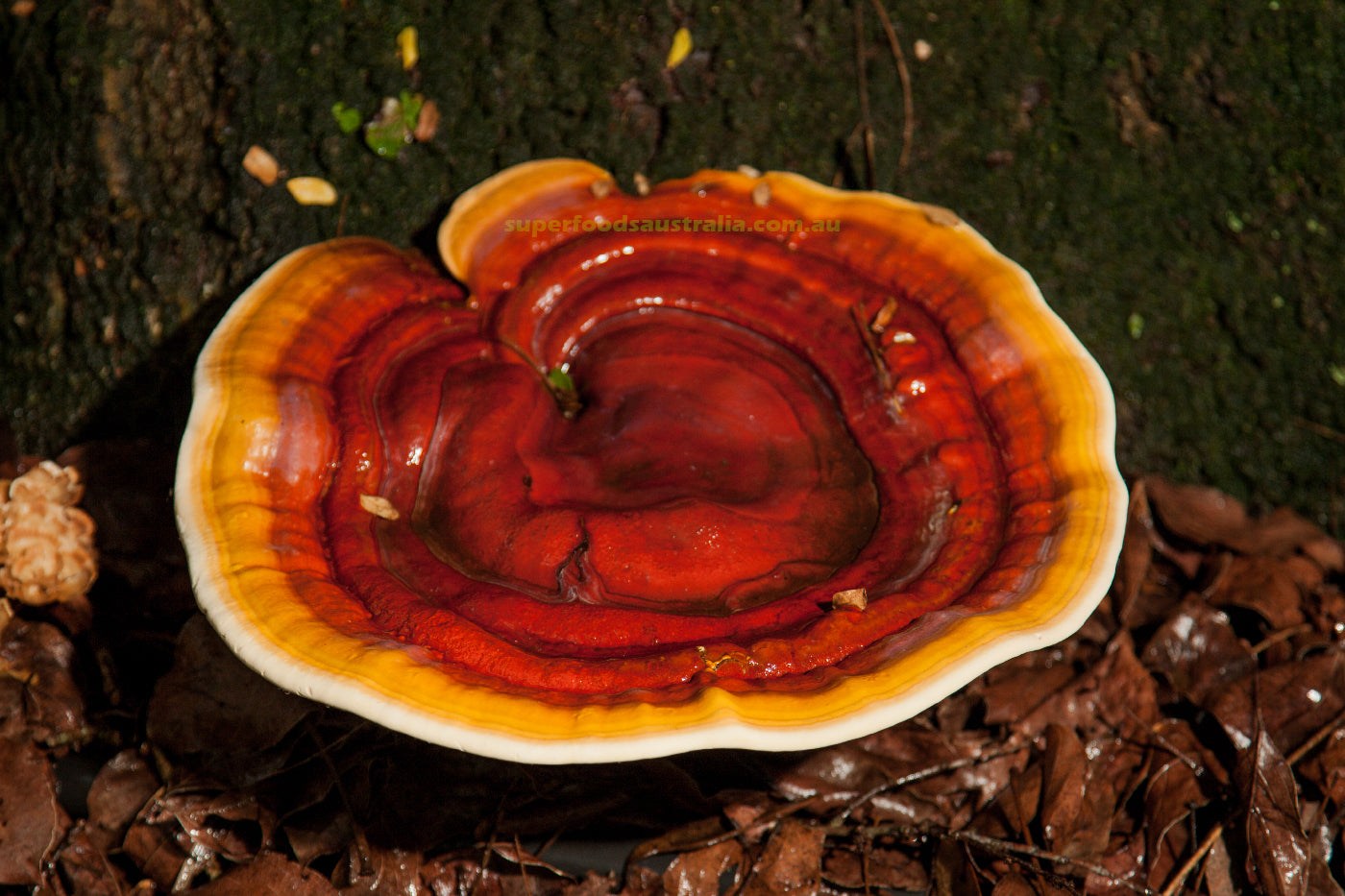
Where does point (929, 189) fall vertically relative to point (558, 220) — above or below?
below

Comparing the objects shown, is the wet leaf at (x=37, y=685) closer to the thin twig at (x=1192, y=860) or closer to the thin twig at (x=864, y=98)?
the thin twig at (x=864, y=98)

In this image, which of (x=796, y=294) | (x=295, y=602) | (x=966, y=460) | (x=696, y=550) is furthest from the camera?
(x=796, y=294)

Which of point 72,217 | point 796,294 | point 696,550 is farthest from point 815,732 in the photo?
point 72,217

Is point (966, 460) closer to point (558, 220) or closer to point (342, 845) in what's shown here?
point (558, 220)

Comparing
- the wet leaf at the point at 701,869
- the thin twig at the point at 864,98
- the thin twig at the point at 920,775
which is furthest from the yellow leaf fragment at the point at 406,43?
the thin twig at the point at 920,775

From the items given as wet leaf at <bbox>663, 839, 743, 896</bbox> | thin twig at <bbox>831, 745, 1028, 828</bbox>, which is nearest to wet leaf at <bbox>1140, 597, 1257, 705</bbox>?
thin twig at <bbox>831, 745, 1028, 828</bbox>

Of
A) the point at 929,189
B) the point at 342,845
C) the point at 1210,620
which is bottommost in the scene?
the point at 1210,620

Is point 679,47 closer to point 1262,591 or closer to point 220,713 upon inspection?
point 220,713
